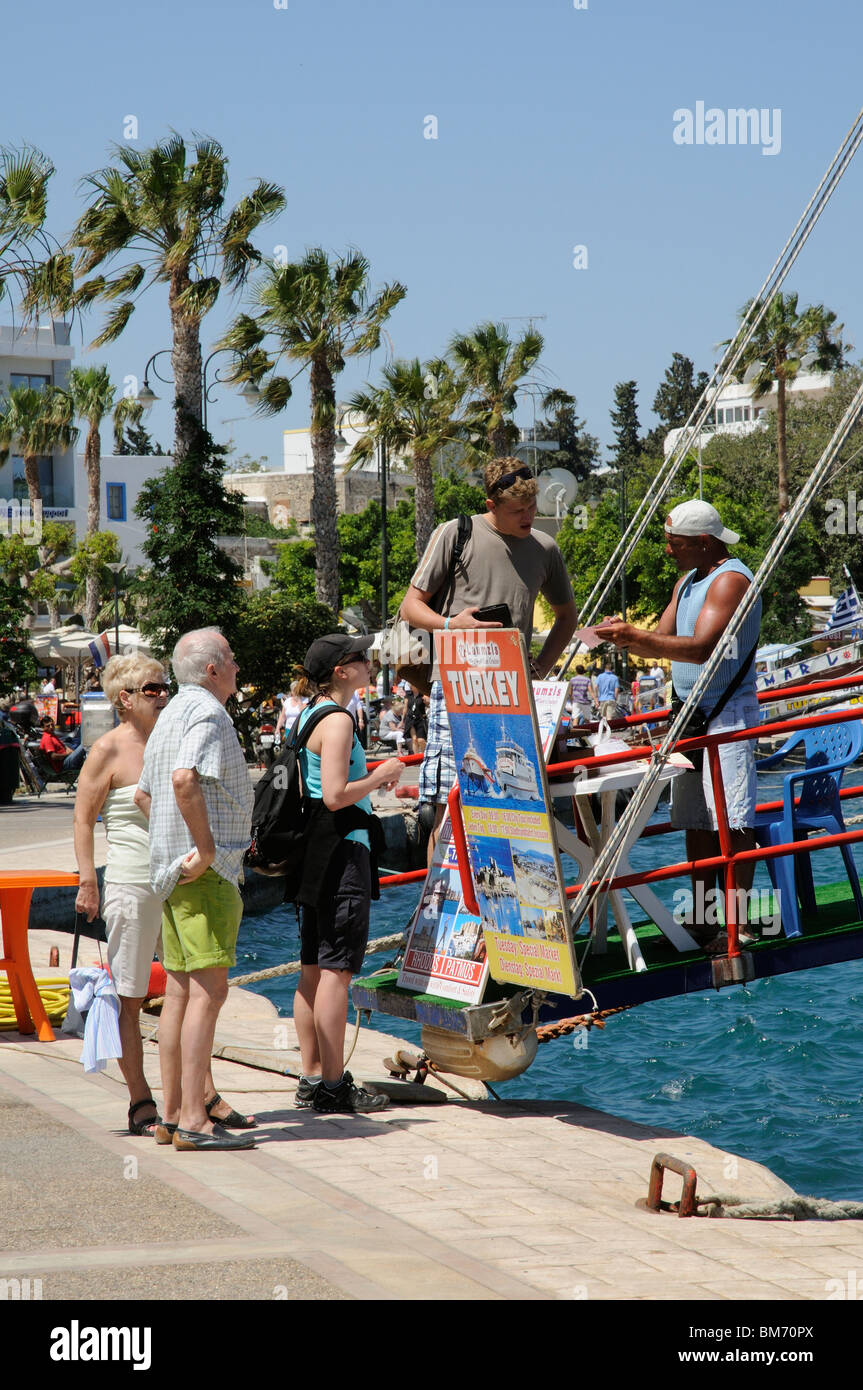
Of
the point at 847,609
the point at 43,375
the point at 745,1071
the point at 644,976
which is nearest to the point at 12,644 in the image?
the point at 847,609

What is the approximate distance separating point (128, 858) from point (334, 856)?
0.85m

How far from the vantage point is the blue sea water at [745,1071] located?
28.3ft

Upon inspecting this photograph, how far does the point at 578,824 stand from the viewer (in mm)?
7844

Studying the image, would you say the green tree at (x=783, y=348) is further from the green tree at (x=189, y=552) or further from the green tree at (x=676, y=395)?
the green tree at (x=676, y=395)

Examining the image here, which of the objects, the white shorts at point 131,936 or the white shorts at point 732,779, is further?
the white shorts at point 732,779

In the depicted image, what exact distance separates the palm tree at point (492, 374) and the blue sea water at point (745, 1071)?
31508 mm

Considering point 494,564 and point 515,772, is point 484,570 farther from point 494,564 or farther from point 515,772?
point 515,772

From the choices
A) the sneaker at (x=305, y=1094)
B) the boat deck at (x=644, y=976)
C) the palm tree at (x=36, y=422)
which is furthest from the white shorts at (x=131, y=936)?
the palm tree at (x=36, y=422)

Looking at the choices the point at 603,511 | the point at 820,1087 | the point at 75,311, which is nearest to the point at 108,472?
the point at 603,511

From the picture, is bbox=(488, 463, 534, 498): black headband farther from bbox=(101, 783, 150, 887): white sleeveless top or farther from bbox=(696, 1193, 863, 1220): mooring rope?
bbox=(696, 1193, 863, 1220): mooring rope

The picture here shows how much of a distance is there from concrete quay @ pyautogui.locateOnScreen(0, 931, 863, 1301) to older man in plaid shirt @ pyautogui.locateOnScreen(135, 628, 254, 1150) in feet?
0.98

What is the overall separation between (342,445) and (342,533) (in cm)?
3472

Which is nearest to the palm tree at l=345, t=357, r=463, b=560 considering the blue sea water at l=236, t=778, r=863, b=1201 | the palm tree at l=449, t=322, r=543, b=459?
the palm tree at l=449, t=322, r=543, b=459
